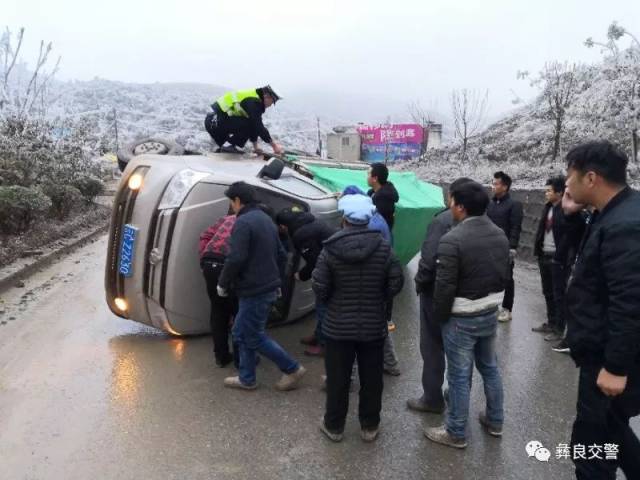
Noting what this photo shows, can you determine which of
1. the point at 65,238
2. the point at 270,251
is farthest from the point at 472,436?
the point at 65,238

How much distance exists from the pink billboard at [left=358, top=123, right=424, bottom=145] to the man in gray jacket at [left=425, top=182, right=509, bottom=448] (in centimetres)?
4371

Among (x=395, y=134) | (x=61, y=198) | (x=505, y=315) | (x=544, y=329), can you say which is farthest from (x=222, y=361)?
(x=395, y=134)

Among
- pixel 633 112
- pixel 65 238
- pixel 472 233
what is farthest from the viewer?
pixel 633 112

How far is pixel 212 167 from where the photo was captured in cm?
470

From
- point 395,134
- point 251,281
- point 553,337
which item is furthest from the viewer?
point 395,134

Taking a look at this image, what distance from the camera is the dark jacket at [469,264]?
9.75 feet

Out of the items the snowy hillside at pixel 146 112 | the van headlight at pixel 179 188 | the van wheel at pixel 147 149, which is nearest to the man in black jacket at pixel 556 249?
the van headlight at pixel 179 188

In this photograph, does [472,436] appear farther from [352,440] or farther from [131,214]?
[131,214]

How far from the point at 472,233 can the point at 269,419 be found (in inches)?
73.0

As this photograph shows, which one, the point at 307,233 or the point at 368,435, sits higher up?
the point at 307,233

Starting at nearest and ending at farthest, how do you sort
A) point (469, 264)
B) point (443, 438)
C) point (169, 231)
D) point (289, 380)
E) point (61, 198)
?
1. point (469, 264)
2. point (443, 438)
3. point (289, 380)
4. point (169, 231)
5. point (61, 198)

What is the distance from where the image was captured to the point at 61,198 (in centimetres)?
1105

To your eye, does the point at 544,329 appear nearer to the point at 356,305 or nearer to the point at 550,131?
the point at 356,305

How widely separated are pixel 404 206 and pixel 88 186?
10.0m
